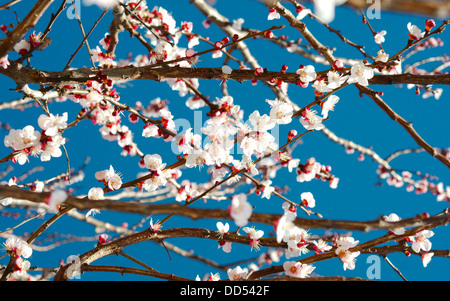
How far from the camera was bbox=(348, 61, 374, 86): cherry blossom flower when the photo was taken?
5.14 ft

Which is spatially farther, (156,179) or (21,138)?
(156,179)

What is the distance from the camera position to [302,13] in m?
1.95

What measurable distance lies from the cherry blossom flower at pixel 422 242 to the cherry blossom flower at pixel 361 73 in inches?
28.2

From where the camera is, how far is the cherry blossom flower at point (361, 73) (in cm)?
157

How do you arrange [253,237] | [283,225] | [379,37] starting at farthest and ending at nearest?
[379,37], [253,237], [283,225]

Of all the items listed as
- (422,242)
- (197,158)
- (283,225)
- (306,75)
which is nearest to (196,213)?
(283,225)

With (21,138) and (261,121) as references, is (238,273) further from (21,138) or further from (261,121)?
(21,138)

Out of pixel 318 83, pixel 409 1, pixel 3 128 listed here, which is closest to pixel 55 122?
pixel 318 83

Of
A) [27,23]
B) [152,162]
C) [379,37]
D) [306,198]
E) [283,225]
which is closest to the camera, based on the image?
[283,225]

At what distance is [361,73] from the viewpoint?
1.59m

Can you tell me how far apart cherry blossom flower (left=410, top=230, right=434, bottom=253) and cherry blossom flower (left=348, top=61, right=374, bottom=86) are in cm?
72

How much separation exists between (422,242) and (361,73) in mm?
808
